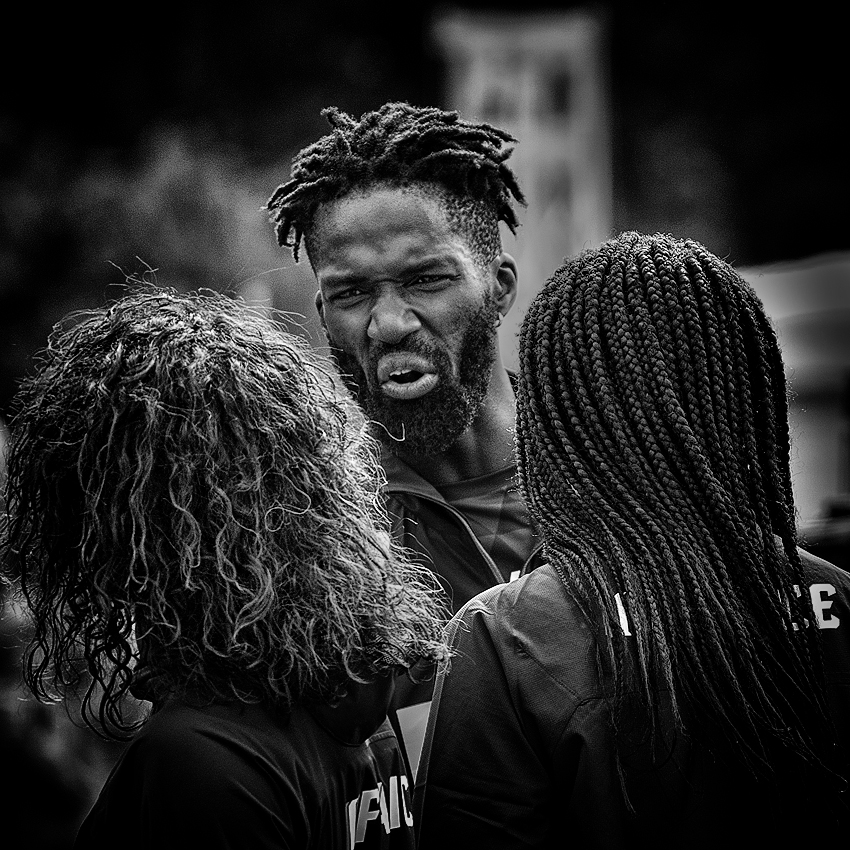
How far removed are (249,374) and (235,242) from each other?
5.45m

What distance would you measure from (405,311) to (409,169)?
0.38 meters

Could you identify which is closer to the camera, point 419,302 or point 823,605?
point 823,605

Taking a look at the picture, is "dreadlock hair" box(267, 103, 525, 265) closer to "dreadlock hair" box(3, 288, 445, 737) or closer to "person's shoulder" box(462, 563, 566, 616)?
"dreadlock hair" box(3, 288, 445, 737)

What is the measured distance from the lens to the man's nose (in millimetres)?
2486

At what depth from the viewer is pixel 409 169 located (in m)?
2.59

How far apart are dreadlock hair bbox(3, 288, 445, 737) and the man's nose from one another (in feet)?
2.94

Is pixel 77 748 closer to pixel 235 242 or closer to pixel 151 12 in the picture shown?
pixel 235 242

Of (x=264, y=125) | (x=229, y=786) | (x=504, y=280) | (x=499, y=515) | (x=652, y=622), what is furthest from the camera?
(x=264, y=125)

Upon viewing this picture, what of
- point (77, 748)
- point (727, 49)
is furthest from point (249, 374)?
point (727, 49)

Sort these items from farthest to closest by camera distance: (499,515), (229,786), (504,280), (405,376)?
1. (504,280)
2. (405,376)
3. (499,515)
4. (229,786)

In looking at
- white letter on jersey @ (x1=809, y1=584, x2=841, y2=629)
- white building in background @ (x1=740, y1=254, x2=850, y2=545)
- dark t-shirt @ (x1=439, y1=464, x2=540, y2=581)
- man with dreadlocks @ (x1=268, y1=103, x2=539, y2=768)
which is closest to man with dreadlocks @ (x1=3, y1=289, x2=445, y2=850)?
white letter on jersey @ (x1=809, y1=584, x2=841, y2=629)

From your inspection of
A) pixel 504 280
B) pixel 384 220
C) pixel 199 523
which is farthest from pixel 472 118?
pixel 199 523

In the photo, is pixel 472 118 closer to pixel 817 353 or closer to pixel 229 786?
pixel 817 353

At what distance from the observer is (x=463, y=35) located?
6.52 metres
